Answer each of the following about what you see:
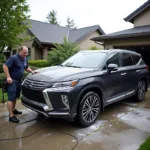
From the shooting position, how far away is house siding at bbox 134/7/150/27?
12.7m

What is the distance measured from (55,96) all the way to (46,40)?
16.2 meters

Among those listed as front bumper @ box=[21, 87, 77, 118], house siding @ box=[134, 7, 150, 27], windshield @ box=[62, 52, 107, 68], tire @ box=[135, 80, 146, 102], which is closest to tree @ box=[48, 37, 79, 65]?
house siding @ box=[134, 7, 150, 27]

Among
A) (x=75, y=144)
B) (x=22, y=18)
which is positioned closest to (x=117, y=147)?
(x=75, y=144)

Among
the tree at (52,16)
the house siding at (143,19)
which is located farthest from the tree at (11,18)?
the tree at (52,16)

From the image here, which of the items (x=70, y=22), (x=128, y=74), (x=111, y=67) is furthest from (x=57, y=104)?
(x=70, y=22)

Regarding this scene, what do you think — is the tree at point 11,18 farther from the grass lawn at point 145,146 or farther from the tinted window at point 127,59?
the grass lawn at point 145,146

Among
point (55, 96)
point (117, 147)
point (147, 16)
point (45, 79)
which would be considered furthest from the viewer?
point (147, 16)

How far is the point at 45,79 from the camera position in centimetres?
377

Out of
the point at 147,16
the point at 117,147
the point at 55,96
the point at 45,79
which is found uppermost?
the point at 147,16

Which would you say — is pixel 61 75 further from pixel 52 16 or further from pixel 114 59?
pixel 52 16

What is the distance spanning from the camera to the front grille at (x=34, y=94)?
3.63m

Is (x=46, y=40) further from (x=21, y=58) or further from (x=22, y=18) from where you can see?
(x=21, y=58)

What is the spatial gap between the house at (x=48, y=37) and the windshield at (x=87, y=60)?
13863 millimetres

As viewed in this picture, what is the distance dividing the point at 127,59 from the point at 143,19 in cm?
893
